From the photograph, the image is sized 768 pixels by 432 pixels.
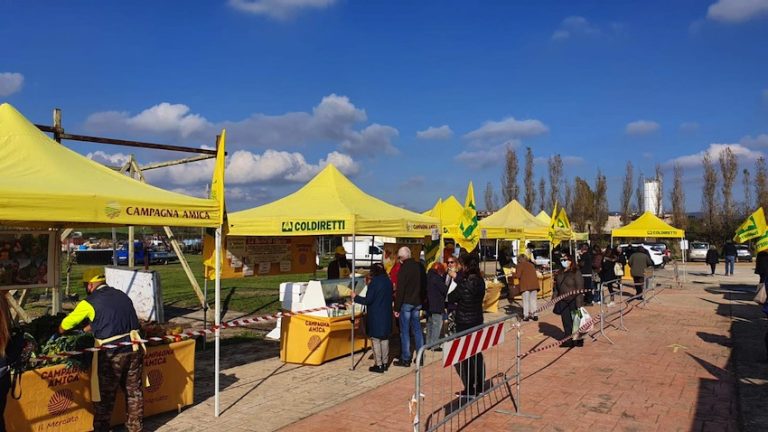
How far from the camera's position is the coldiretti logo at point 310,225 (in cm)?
884

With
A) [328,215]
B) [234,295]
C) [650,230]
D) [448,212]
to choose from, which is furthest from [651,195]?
[328,215]

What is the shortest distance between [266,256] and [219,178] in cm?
352

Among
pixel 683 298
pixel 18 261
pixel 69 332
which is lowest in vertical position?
pixel 683 298

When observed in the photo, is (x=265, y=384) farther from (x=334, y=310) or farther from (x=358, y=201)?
(x=358, y=201)

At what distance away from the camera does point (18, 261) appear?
6.81 m

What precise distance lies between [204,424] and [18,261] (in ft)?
10.4

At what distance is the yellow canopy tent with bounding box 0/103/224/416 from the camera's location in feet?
16.4

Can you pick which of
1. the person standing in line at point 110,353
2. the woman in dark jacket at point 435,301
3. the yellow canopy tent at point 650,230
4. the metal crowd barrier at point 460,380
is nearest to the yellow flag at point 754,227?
the metal crowd barrier at point 460,380

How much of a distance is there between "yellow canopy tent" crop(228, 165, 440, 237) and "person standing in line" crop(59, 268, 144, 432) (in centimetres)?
341

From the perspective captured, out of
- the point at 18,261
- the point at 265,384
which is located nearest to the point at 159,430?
the point at 265,384

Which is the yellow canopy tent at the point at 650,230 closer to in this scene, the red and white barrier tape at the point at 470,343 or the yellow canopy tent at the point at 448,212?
the yellow canopy tent at the point at 448,212

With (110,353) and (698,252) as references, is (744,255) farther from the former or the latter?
(110,353)

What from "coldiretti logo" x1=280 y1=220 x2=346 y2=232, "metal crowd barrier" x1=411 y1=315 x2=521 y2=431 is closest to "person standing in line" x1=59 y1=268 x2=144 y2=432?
"metal crowd barrier" x1=411 y1=315 x2=521 y2=431

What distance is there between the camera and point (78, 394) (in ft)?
18.3
